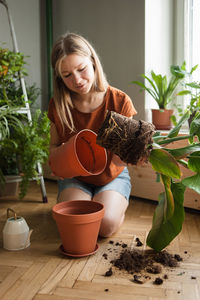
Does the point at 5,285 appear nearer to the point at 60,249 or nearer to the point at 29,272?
the point at 29,272

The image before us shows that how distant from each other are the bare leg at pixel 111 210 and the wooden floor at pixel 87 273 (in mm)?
54

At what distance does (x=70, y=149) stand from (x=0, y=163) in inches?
47.7

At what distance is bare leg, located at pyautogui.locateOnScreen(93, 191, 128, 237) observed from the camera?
5.64ft

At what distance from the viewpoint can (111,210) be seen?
5.81ft

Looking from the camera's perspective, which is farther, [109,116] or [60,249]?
[60,249]

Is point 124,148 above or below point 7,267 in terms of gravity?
above

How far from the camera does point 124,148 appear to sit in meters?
1.28

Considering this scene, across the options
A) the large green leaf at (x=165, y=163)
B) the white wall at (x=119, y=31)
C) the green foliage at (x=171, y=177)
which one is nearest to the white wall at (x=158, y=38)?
the white wall at (x=119, y=31)

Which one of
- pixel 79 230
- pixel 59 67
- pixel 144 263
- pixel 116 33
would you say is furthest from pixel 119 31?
pixel 144 263

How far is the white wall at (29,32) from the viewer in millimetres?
3013

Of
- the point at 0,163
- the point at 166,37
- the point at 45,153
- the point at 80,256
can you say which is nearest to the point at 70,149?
the point at 80,256

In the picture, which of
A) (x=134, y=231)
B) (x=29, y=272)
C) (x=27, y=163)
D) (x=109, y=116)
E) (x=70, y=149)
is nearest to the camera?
(x=109, y=116)

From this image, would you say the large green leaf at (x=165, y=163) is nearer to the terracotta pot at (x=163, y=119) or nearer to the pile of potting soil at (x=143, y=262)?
the pile of potting soil at (x=143, y=262)


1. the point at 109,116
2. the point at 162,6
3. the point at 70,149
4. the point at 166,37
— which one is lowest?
the point at 70,149
